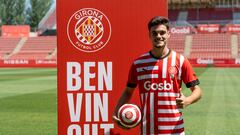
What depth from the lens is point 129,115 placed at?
438cm

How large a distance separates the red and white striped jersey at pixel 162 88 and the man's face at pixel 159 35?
144 millimetres

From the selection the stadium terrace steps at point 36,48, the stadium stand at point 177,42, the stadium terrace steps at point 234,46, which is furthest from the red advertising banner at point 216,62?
the stadium terrace steps at point 36,48

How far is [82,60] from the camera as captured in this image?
5.38 m

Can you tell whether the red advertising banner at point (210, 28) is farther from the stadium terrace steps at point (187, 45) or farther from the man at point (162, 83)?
the man at point (162, 83)

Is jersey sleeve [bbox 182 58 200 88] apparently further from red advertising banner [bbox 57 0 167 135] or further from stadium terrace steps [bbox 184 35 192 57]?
stadium terrace steps [bbox 184 35 192 57]

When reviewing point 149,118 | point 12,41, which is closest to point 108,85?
point 149,118

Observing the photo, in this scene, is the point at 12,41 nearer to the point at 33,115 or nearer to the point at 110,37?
the point at 33,115

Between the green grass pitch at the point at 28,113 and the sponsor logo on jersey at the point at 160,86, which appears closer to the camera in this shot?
the sponsor logo on jersey at the point at 160,86

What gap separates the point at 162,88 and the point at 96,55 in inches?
56.2

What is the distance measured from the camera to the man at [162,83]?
413cm

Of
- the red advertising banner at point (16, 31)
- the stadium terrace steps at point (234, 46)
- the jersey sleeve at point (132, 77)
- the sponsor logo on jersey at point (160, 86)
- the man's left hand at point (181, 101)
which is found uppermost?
the red advertising banner at point (16, 31)

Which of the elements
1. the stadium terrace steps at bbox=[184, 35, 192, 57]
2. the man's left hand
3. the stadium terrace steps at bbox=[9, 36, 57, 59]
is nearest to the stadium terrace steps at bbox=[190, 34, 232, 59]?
the stadium terrace steps at bbox=[184, 35, 192, 57]

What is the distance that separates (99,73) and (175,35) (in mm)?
55309

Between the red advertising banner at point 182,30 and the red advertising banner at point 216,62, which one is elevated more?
the red advertising banner at point 182,30
